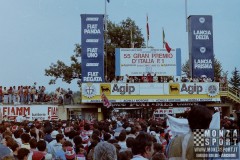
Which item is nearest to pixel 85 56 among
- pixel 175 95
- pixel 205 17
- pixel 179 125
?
pixel 175 95

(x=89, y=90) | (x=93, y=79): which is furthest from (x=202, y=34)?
(x=89, y=90)

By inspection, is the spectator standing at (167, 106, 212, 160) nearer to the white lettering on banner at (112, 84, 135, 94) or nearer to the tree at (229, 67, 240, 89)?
the white lettering on banner at (112, 84, 135, 94)

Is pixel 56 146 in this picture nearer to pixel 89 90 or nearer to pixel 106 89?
pixel 89 90

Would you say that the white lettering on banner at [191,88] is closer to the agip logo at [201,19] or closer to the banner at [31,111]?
the agip logo at [201,19]

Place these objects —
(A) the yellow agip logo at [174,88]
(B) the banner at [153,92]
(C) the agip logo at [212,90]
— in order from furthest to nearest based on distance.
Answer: (A) the yellow agip logo at [174,88], (C) the agip logo at [212,90], (B) the banner at [153,92]

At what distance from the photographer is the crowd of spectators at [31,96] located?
141 feet

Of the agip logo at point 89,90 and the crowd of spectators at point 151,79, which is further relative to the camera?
the crowd of spectators at point 151,79

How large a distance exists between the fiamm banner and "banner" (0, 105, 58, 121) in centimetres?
1282

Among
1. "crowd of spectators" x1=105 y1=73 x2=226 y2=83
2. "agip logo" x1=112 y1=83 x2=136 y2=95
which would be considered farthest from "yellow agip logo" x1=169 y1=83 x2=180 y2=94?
"agip logo" x1=112 y1=83 x2=136 y2=95

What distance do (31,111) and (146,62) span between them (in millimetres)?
11010

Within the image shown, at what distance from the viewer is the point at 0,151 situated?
6965 mm

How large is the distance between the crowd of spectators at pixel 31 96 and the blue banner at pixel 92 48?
12.5 ft

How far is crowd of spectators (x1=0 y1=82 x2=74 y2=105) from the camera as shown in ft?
141

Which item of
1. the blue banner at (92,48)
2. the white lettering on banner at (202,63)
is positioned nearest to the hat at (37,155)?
the blue banner at (92,48)
